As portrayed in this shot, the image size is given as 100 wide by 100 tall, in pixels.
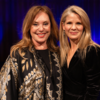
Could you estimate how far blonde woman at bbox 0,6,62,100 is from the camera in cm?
123

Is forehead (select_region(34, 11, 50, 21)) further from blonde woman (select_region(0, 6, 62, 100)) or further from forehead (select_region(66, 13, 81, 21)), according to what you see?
forehead (select_region(66, 13, 81, 21))

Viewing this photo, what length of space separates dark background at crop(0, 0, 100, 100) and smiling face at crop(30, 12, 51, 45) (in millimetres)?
2963

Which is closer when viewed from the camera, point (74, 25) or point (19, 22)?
point (74, 25)

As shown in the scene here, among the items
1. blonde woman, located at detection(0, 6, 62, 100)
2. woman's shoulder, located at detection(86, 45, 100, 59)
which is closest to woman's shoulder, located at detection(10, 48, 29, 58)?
blonde woman, located at detection(0, 6, 62, 100)

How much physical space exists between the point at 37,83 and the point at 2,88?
301mm

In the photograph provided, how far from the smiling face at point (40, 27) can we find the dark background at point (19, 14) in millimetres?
2963

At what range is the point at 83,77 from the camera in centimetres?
129

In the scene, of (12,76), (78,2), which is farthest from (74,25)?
(78,2)

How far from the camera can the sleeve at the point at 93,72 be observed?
1193 mm

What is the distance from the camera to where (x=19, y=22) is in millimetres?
4441

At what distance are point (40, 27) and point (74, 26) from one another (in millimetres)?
315

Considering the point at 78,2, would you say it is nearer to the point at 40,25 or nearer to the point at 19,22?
the point at 19,22

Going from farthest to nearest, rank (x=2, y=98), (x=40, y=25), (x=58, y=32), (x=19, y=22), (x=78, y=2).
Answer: (x=19, y=22) < (x=78, y=2) < (x=58, y=32) < (x=40, y=25) < (x=2, y=98)

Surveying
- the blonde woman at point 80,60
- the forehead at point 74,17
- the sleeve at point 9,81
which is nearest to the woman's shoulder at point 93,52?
the blonde woman at point 80,60
